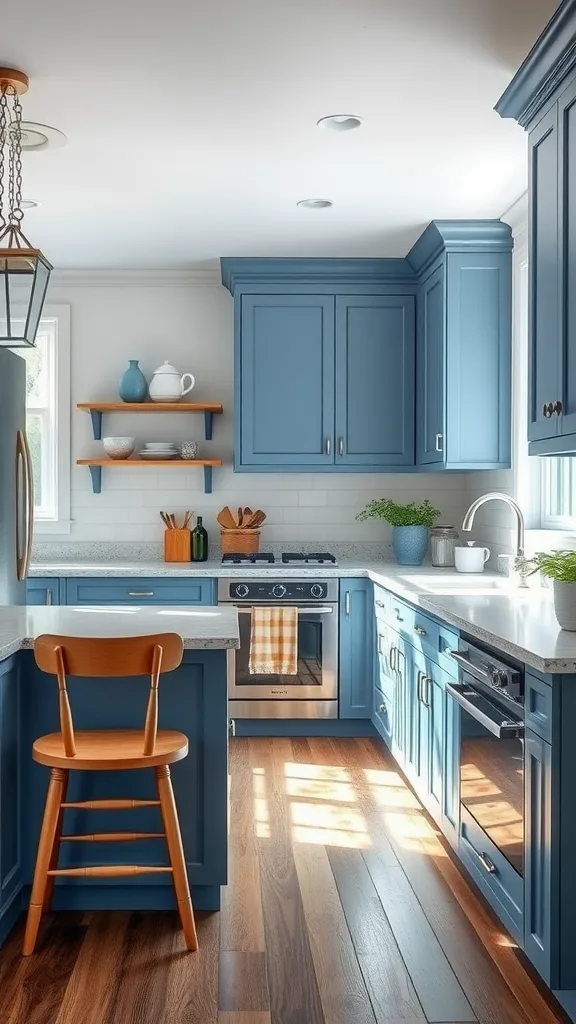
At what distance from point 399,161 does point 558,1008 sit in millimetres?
2974

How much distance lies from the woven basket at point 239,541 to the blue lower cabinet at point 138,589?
1.59 feet

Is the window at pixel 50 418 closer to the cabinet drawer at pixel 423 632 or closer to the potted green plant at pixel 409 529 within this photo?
the potted green plant at pixel 409 529

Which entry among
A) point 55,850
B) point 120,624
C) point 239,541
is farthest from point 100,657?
point 239,541

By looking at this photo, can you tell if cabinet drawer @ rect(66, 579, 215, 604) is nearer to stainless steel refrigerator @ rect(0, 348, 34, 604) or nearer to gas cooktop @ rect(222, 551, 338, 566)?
gas cooktop @ rect(222, 551, 338, 566)

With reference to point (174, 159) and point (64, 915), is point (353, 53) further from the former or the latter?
point (64, 915)

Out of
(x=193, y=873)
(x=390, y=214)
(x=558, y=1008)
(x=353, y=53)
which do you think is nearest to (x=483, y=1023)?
(x=558, y=1008)

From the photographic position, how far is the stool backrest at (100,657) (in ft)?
8.09

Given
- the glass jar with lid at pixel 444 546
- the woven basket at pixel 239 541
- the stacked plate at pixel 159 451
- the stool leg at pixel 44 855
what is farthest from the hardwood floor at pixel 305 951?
the stacked plate at pixel 159 451

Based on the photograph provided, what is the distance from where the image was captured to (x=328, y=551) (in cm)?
559

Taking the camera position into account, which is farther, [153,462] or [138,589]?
[153,462]

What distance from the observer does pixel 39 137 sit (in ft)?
11.4

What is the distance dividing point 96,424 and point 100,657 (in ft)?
10.5

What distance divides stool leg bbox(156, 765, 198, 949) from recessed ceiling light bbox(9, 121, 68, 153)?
229cm

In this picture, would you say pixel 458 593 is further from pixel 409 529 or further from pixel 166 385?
pixel 166 385
